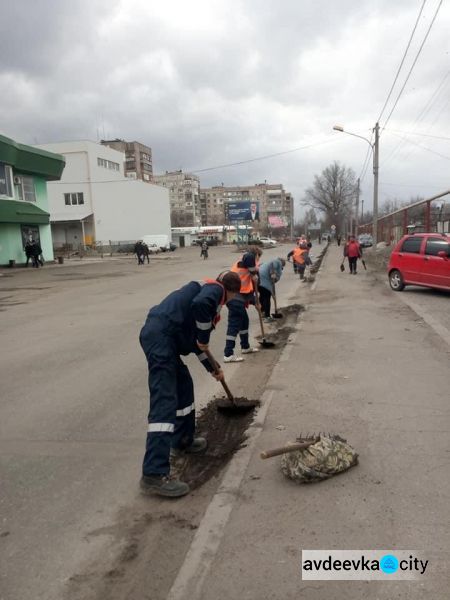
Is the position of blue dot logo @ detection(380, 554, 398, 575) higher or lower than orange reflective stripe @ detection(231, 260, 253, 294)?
lower

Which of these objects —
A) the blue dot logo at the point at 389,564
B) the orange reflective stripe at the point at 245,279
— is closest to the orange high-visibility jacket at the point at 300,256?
the orange reflective stripe at the point at 245,279

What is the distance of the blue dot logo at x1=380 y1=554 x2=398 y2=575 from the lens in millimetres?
2542

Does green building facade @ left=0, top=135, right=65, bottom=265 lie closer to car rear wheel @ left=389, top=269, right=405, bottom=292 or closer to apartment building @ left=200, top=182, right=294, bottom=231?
car rear wheel @ left=389, top=269, right=405, bottom=292

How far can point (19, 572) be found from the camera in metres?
2.69

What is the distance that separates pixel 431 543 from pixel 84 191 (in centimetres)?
5703

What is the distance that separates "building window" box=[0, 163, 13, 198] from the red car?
23.5 meters

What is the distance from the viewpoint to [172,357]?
12.0 ft

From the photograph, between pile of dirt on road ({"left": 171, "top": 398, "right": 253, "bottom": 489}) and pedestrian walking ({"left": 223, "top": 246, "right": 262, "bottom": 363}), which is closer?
pile of dirt on road ({"left": 171, "top": 398, "right": 253, "bottom": 489})

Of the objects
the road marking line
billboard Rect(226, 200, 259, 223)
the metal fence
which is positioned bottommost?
the road marking line

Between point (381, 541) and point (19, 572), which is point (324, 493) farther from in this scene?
point (19, 572)

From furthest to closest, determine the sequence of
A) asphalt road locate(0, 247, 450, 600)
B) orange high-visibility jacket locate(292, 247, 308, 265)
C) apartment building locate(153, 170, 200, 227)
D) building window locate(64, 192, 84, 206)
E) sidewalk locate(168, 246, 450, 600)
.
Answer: apartment building locate(153, 170, 200, 227) → building window locate(64, 192, 84, 206) → orange high-visibility jacket locate(292, 247, 308, 265) → asphalt road locate(0, 247, 450, 600) → sidewalk locate(168, 246, 450, 600)

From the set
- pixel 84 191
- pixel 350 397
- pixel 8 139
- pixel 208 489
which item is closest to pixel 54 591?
pixel 208 489

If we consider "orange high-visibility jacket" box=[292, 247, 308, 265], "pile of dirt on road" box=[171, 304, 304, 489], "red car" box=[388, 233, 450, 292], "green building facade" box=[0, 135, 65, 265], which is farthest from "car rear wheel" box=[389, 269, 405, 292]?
"green building facade" box=[0, 135, 65, 265]

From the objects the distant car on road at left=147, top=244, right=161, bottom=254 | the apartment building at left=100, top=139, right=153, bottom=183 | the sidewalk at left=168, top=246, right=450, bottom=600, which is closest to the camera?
the sidewalk at left=168, top=246, right=450, bottom=600
